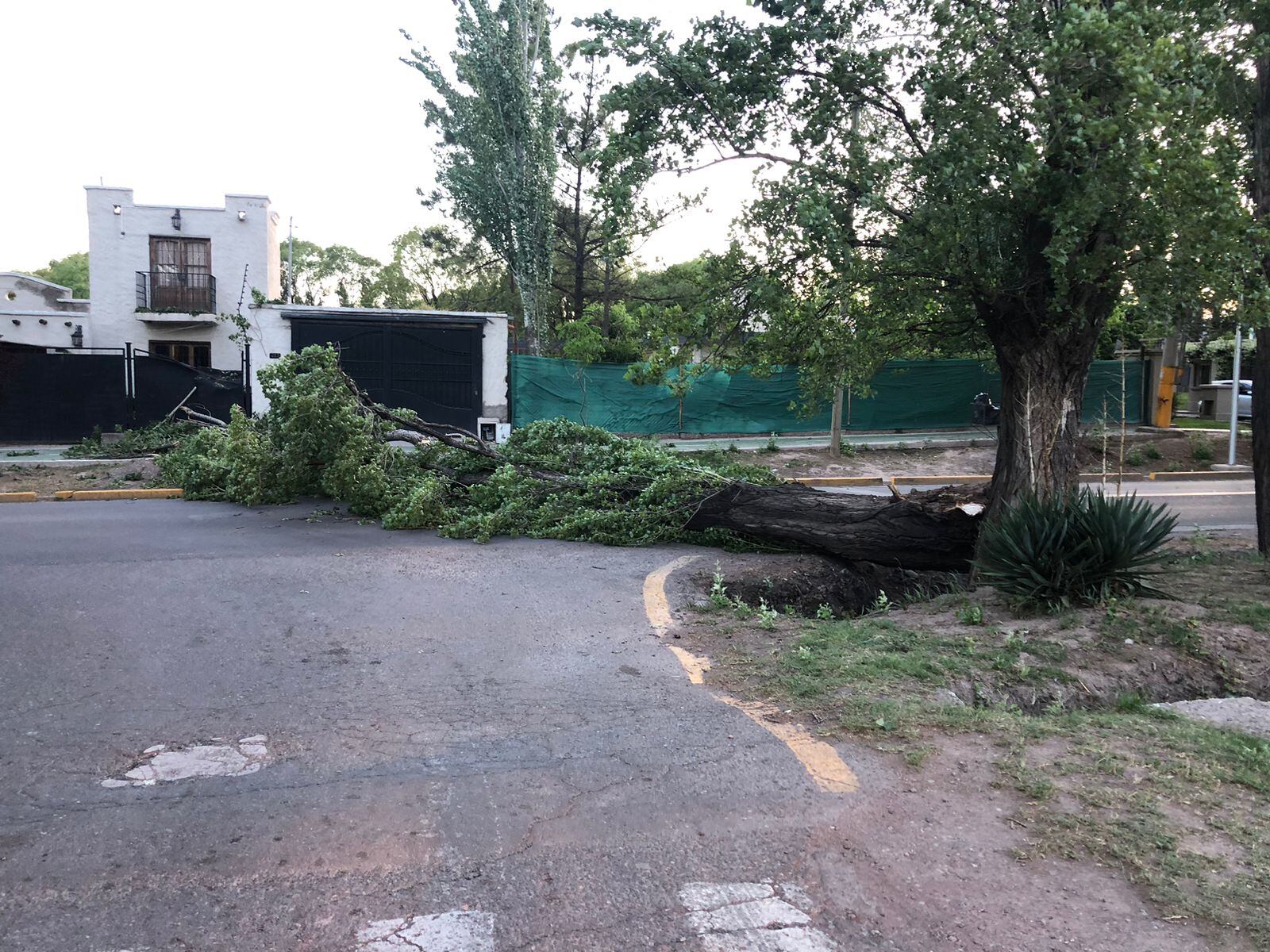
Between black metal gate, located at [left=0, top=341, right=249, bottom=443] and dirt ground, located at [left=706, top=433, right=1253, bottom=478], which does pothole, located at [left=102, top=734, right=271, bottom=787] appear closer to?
dirt ground, located at [left=706, top=433, right=1253, bottom=478]

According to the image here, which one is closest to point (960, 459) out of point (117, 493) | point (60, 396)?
point (117, 493)

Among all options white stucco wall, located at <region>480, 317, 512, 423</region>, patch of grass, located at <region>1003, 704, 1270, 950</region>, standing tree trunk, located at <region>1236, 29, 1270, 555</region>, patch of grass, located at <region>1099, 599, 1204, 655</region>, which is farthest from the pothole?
white stucco wall, located at <region>480, 317, 512, 423</region>

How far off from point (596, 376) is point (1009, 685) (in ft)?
54.7

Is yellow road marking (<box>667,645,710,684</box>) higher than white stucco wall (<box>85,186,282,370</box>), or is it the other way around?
white stucco wall (<box>85,186,282,370</box>)

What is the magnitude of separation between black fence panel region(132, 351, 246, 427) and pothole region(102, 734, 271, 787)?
16.2m

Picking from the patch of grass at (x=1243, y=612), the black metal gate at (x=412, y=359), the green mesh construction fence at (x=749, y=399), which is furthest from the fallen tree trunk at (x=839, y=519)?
the black metal gate at (x=412, y=359)

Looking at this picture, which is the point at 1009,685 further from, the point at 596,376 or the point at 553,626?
the point at 596,376

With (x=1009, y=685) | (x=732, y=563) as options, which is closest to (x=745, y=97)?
(x=732, y=563)

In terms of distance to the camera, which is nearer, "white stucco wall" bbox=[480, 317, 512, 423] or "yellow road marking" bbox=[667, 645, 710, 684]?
"yellow road marking" bbox=[667, 645, 710, 684]

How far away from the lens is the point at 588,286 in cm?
3503

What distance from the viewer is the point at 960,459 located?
18.8 m

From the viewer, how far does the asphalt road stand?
278cm

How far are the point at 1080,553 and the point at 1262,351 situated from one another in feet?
10.9

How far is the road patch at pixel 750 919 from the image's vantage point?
270 centimetres
